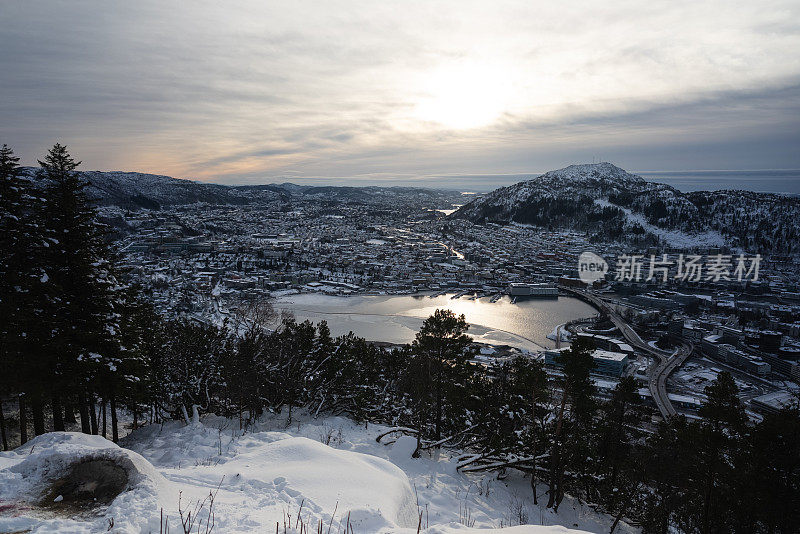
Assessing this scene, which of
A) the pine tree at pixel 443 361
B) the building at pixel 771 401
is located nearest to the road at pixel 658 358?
the building at pixel 771 401

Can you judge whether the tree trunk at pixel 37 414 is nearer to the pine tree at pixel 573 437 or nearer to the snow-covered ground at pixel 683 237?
the pine tree at pixel 573 437

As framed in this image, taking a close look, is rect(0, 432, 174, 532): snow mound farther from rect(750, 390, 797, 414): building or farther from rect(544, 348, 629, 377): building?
rect(750, 390, 797, 414): building

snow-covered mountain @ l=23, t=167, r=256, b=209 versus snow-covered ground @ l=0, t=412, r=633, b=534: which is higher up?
snow-covered mountain @ l=23, t=167, r=256, b=209

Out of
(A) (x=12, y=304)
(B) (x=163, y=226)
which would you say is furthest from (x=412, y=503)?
(B) (x=163, y=226)

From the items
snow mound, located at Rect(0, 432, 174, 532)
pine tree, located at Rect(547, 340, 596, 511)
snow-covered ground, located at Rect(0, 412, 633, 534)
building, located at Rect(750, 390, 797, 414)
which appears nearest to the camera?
snow mound, located at Rect(0, 432, 174, 532)

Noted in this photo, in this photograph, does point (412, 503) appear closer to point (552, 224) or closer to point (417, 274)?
point (417, 274)

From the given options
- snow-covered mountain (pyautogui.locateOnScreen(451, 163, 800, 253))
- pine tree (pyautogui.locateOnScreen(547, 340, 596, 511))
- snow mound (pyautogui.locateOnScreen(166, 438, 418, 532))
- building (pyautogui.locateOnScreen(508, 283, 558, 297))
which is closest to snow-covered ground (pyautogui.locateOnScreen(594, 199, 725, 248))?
snow-covered mountain (pyautogui.locateOnScreen(451, 163, 800, 253))

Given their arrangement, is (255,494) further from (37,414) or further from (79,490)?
(37,414)
